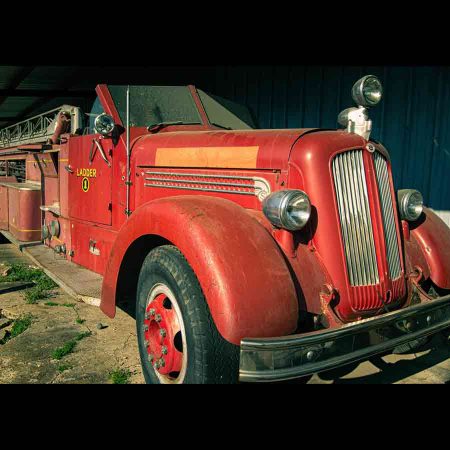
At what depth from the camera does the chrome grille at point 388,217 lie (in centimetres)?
264

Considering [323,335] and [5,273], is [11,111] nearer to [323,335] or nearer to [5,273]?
[5,273]

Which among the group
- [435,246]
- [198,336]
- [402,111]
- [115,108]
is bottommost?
[198,336]

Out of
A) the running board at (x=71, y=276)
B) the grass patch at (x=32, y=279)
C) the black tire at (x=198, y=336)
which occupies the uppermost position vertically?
the black tire at (x=198, y=336)

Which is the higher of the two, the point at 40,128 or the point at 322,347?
the point at 40,128

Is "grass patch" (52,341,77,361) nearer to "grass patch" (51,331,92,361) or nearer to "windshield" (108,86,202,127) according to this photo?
"grass patch" (51,331,92,361)

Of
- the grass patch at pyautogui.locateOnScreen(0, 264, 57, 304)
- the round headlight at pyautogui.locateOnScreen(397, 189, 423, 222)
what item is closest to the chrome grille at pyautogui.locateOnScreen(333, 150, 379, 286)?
the round headlight at pyautogui.locateOnScreen(397, 189, 423, 222)

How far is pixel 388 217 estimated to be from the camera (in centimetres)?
270

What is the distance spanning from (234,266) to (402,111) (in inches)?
213

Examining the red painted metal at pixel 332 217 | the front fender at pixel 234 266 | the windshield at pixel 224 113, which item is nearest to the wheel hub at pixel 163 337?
the front fender at pixel 234 266

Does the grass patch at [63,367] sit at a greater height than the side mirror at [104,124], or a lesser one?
lesser

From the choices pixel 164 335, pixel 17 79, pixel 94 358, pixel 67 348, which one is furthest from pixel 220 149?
pixel 17 79

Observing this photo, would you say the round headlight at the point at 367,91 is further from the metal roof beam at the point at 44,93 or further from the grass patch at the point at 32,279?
the metal roof beam at the point at 44,93

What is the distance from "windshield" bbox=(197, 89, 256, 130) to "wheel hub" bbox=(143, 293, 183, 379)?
2.06 m

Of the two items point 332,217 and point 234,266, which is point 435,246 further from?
point 234,266
